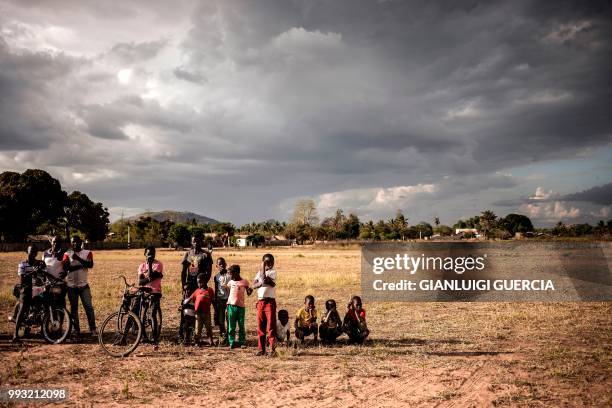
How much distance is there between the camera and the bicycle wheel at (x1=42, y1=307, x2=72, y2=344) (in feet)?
34.7

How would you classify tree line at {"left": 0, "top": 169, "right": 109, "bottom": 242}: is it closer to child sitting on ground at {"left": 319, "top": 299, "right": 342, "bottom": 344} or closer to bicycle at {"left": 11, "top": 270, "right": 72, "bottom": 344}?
bicycle at {"left": 11, "top": 270, "right": 72, "bottom": 344}

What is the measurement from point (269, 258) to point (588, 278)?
87.4 feet

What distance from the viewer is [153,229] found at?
121625 millimetres

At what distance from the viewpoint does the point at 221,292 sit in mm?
11281

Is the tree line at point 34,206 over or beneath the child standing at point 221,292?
over

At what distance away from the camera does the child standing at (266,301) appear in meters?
9.59

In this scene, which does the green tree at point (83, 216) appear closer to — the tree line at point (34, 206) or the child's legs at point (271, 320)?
the tree line at point (34, 206)

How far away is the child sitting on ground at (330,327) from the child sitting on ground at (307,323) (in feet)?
0.60

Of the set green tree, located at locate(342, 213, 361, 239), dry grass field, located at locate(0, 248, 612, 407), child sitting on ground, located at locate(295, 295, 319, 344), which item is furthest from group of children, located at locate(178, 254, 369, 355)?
green tree, located at locate(342, 213, 361, 239)

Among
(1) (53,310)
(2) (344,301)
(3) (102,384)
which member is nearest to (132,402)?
(3) (102,384)

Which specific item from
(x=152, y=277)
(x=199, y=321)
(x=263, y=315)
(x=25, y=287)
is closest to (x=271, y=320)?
(x=263, y=315)

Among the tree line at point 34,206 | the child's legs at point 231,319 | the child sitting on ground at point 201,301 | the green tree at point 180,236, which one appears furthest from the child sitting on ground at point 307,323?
the green tree at point 180,236

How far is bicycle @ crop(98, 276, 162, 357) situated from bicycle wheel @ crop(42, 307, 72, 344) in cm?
107

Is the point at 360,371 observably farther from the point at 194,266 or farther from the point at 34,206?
the point at 34,206
